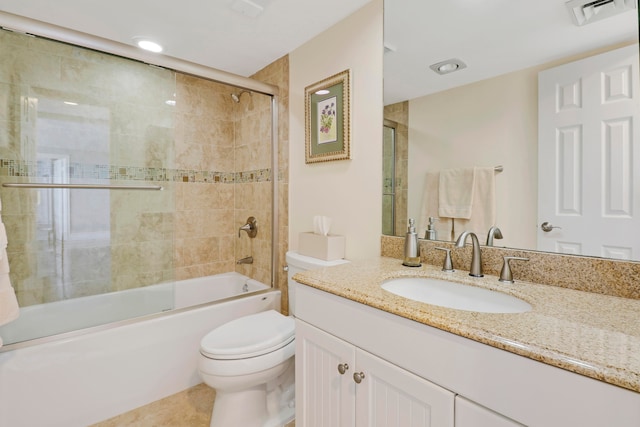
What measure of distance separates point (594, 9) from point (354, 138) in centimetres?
102

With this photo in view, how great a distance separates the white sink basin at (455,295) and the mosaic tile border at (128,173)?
4.67 feet

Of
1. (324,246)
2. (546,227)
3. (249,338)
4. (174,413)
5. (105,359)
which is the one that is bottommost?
(174,413)

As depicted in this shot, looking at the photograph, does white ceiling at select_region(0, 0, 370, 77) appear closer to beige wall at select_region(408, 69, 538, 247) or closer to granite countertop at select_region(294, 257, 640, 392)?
beige wall at select_region(408, 69, 538, 247)

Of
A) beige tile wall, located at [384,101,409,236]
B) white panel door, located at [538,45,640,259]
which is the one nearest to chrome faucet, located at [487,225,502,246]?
white panel door, located at [538,45,640,259]

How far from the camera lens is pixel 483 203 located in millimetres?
1228

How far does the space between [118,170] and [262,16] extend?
1373 mm

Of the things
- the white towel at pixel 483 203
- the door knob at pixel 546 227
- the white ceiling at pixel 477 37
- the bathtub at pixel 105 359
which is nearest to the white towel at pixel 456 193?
the white towel at pixel 483 203

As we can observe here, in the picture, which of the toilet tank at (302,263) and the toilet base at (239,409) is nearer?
the toilet base at (239,409)

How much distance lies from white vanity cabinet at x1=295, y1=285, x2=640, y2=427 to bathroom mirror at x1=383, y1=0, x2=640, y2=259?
0.59m

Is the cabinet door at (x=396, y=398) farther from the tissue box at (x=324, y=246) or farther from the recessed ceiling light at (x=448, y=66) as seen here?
the recessed ceiling light at (x=448, y=66)

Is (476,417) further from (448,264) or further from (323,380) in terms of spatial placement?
(448,264)

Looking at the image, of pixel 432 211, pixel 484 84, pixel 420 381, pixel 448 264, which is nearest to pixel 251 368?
pixel 420 381

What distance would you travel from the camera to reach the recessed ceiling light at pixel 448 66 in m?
1.29

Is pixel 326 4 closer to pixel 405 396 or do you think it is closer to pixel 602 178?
pixel 602 178
